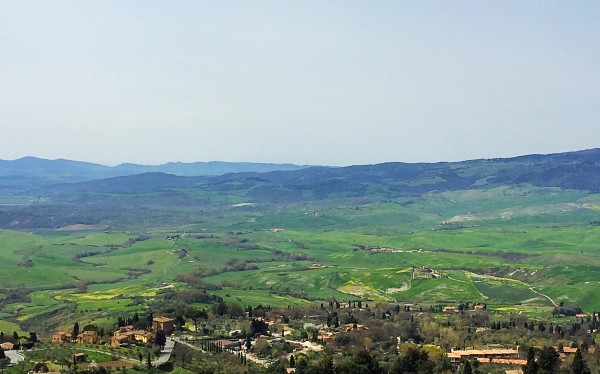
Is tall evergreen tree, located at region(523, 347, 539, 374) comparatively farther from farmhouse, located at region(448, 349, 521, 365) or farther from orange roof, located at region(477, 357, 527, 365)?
farmhouse, located at region(448, 349, 521, 365)

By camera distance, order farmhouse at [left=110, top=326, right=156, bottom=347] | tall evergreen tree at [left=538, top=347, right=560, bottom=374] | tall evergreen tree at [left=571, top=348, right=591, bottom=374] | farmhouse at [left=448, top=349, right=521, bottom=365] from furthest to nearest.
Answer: farmhouse at [left=110, top=326, right=156, bottom=347] < farmhouse at [left=448, top=349, right=521, bottom=365] < tall evergreen tree at [left=538, top=347, right=560, bottom=374] < tall evergreen tree at [left=571, top=348, right=591, bottom=374]

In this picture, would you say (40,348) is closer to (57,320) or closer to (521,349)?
(57,320)

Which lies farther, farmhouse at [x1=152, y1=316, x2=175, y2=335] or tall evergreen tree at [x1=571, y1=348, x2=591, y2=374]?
farmhouse at [x1=152, y1=316, x2=175, y2=335]

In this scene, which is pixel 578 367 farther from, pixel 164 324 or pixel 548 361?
pixel 164 324

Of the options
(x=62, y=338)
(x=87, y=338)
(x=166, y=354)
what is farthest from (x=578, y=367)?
(x=62, y=338)

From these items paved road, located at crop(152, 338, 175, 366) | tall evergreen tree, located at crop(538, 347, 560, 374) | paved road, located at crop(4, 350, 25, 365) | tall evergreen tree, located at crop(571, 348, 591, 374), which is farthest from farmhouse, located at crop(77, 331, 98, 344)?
tall evergreen tree, located at crop(571, 348, 591, 374)

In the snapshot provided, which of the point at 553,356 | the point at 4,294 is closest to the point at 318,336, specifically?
the point at 553,356
